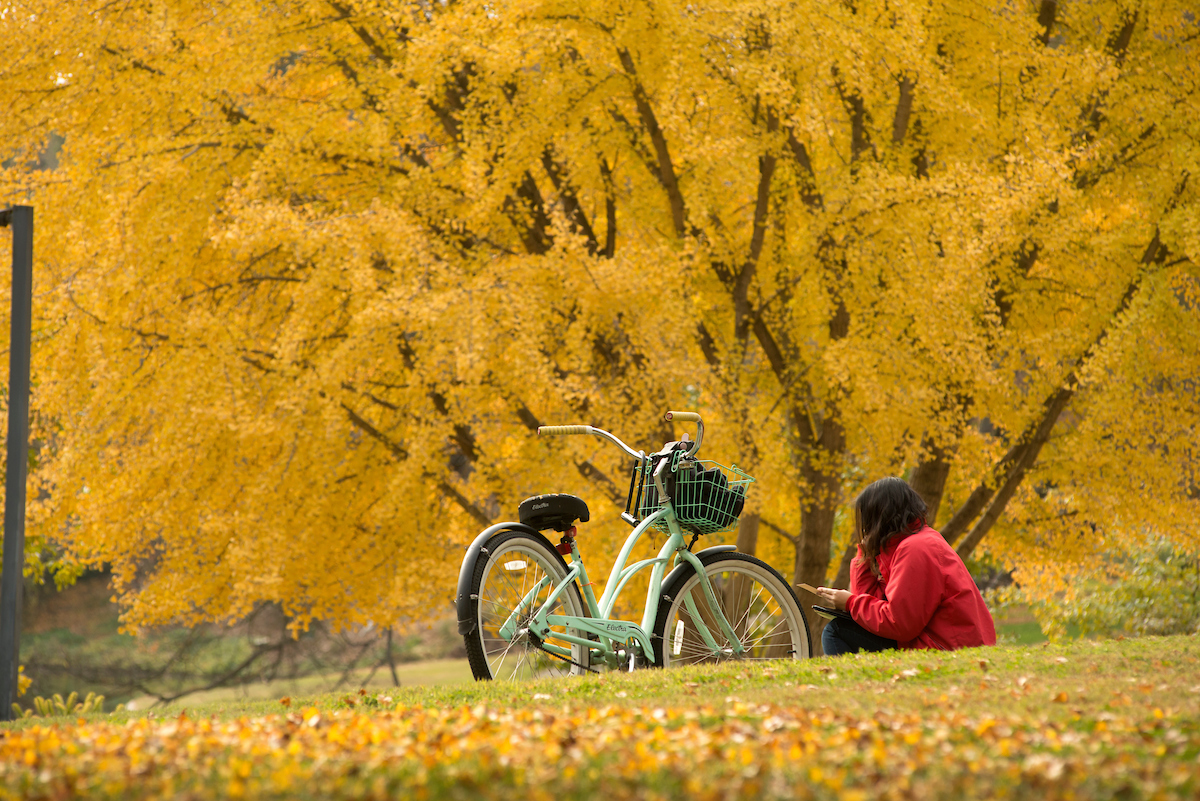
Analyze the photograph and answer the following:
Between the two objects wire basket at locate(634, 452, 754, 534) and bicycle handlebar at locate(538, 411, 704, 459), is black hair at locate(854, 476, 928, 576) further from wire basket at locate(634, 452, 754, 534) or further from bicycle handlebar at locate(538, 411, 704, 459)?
bicycle handlebar at locate(538, 411, 704, 459)

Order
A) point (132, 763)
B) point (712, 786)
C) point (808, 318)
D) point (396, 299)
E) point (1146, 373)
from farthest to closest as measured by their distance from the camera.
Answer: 1. point (808, 318)
2. point (1146, 373)
3. point (396, 299)
4. point (132, 763)
5. point (712, 786)

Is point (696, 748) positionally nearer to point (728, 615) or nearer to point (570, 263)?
point (728, 615)

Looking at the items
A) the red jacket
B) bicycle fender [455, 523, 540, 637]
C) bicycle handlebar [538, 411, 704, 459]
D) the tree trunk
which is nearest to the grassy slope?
bicycle fender [455, 523, 540, 637]

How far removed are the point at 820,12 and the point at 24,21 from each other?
6.11 metres

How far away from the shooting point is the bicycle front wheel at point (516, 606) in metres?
3.80

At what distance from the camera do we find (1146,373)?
7.98 meters

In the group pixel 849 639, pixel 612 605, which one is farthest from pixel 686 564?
pixel 849 639

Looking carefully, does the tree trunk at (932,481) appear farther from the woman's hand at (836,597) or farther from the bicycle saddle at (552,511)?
the bicycle saddle at (552,511)

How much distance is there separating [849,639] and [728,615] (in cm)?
58

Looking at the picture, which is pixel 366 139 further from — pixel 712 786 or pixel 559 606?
pixel 712 786

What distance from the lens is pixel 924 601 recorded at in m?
4.21

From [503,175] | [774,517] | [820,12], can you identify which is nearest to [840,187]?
[820,12]

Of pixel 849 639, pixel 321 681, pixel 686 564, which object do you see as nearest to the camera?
pixel 686 564

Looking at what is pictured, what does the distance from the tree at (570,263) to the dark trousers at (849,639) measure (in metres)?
2.80
